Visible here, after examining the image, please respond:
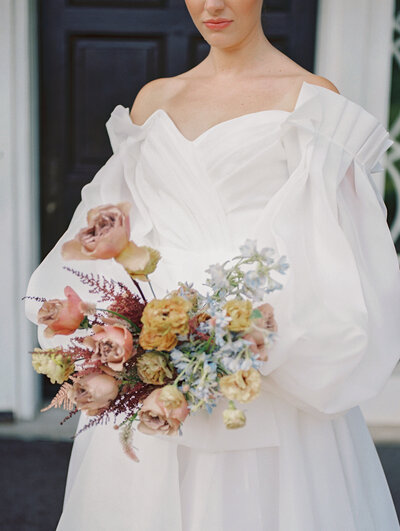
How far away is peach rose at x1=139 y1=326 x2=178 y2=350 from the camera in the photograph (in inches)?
45.0

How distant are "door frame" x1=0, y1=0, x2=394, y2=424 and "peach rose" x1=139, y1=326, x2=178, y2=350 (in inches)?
88.0

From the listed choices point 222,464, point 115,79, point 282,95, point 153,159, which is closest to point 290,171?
point 282,95

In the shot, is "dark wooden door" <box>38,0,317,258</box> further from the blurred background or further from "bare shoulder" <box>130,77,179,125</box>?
"bare shoulder" <box>130,77,179,125</box>

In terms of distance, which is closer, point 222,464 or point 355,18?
point 222,464

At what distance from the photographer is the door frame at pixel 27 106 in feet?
9.96

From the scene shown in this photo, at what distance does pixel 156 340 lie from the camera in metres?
1.14

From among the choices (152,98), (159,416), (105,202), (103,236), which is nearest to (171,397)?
(159,416)

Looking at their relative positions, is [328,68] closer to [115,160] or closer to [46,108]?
[46,108]

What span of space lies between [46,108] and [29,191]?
1.46 feet

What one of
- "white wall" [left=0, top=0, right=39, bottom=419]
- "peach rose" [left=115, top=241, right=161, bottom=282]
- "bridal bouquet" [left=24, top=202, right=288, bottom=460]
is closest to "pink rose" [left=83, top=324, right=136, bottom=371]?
"bridal bouquet" [left=24, top=202, right=288, bottom=460]

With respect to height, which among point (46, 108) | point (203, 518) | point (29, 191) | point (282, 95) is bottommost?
point (203, 518)

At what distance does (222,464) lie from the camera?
1379 millimetres

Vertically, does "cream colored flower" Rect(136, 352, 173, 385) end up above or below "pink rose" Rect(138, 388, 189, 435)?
above

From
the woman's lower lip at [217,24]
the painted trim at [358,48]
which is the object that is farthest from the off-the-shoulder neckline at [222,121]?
the painted trim at [358,48]
